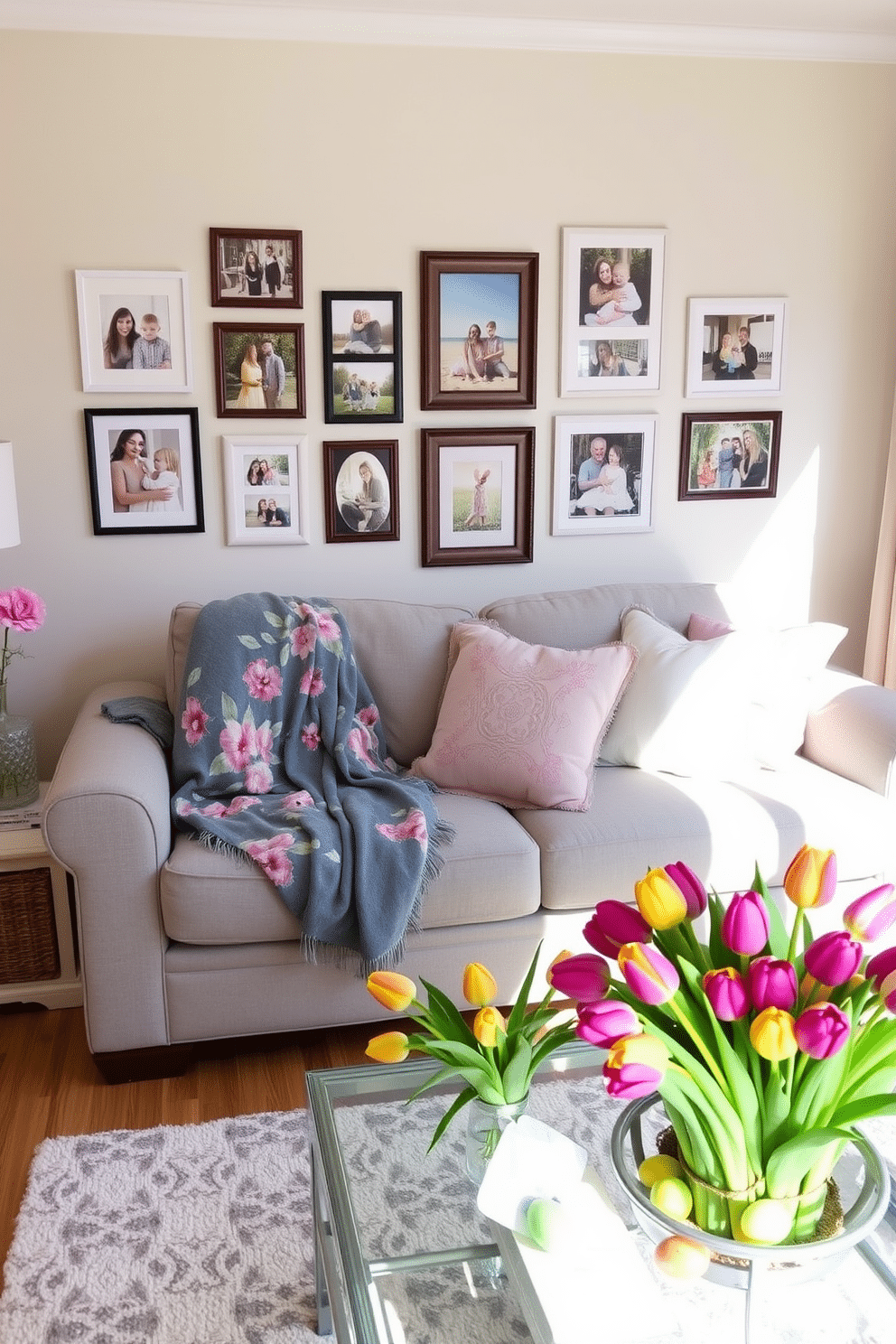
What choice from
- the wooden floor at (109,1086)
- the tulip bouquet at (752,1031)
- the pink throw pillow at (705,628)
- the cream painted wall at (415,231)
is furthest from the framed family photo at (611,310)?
the tulip bouquet at (752,1031)

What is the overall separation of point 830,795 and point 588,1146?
1.58m

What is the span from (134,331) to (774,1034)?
2.71 meters

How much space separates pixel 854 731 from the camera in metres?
3.10

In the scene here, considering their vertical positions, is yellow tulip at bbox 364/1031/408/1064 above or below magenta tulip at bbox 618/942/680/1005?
below

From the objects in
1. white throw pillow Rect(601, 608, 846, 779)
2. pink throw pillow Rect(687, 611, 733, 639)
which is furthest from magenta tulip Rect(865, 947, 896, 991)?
pink throw pillow Rect(687, 611, 733, 639)

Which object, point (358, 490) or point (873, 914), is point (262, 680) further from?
point (873, 914)

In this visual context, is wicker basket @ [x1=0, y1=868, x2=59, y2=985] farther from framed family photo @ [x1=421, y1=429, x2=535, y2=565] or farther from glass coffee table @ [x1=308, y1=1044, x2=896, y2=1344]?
framed family photo @ [x1=421, y1=429, x2=535, y2=565]

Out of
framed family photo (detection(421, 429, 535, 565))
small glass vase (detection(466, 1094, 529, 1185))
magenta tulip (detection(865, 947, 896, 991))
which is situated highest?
framed family photo (detection(421, 429, 535, 565))

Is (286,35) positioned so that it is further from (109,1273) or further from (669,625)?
(109,1273)

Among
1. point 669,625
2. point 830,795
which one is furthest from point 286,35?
point 830,795

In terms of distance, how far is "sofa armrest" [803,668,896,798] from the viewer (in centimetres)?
299

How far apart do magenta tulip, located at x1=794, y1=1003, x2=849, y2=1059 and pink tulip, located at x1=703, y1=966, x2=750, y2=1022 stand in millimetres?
63

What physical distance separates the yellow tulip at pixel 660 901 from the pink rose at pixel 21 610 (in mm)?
2165

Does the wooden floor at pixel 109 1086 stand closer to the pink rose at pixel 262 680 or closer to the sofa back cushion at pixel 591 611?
the pink rose at pixel 262 680
